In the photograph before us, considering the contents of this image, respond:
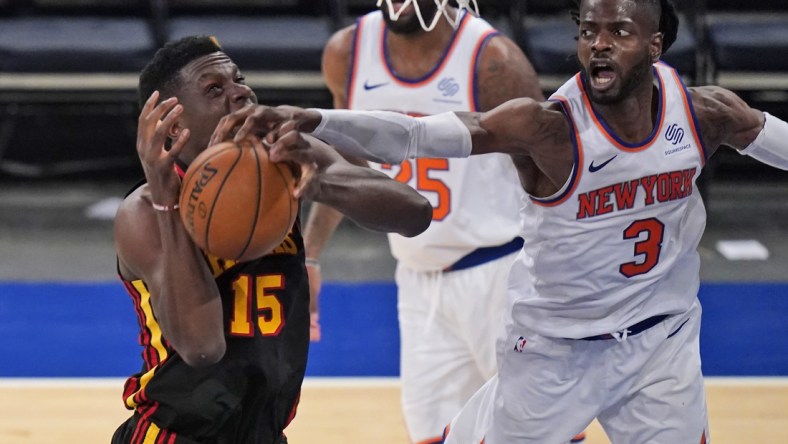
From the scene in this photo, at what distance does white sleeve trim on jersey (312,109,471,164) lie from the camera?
9.96 feet

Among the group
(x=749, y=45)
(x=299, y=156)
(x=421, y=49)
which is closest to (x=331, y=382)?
(x=421, y=49)

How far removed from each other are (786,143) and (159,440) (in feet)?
6.67

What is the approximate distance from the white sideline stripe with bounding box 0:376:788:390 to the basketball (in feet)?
10.5

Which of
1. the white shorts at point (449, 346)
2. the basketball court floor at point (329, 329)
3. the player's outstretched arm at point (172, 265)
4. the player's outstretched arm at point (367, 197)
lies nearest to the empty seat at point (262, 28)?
the basketball court floor at point (329, 329)

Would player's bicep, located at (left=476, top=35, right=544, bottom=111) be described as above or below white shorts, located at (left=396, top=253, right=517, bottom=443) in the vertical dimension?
above

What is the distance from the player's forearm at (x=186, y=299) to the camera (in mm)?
2834

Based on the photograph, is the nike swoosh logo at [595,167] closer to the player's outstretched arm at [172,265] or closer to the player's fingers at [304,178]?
the player's fingers at [304,178]

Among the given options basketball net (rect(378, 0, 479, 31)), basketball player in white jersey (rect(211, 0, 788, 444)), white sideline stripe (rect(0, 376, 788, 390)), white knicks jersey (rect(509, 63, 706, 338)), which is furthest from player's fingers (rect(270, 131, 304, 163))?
white sideline stripe (rect(0, 376, 788, 390))

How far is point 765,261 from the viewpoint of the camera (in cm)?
802

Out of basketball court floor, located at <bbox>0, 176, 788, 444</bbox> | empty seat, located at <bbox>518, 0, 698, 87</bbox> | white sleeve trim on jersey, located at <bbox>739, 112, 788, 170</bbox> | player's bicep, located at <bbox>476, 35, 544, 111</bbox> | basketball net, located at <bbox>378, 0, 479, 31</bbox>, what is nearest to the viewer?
white sleeve trim on jersey, located at <bbox>739, 112, 788, 170</bbox>

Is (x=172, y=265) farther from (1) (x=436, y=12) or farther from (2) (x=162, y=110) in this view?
(1) (x=436, y=12)

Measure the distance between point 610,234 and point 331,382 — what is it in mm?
2739

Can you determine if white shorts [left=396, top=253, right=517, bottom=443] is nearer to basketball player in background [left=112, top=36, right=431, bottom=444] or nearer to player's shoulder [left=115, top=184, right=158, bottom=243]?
basketball player in background [left=112, top=36, right=431, bottom=444]

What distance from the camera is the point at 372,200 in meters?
3.04
